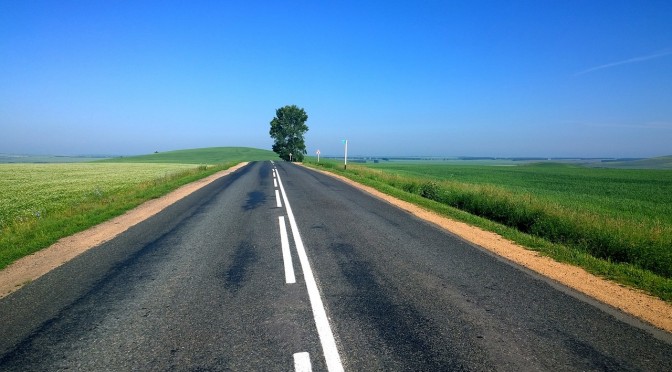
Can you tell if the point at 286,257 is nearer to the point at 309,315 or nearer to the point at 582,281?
the point at 309,315

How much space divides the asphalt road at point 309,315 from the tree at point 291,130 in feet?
246

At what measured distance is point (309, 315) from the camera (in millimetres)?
4188

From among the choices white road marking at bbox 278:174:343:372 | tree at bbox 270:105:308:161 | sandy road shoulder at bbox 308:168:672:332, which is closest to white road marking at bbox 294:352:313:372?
white road marking at bbox 278:174:343:372

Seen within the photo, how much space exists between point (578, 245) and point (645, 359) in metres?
5.97

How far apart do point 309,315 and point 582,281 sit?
4.58 metres

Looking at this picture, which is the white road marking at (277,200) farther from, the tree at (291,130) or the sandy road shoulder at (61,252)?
the tree at (291,130)

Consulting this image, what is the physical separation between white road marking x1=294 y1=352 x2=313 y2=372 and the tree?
78831 millimetres

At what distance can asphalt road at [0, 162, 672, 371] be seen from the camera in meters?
3.33

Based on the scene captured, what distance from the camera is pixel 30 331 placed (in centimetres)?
385

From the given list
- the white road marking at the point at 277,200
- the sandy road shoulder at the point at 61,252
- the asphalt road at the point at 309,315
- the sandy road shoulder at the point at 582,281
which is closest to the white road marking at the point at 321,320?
the asphalt road at the point at 309,315

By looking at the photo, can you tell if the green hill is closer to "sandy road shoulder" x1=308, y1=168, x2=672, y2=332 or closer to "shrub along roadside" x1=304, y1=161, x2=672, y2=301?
"shrub along roadside" x1=304, y1=161, x2=672, y2=301

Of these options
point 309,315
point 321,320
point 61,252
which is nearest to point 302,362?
point 321,320

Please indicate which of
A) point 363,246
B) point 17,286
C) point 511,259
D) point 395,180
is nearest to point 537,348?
point 511,259

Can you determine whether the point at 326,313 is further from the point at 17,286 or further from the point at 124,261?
the point at 17,286
